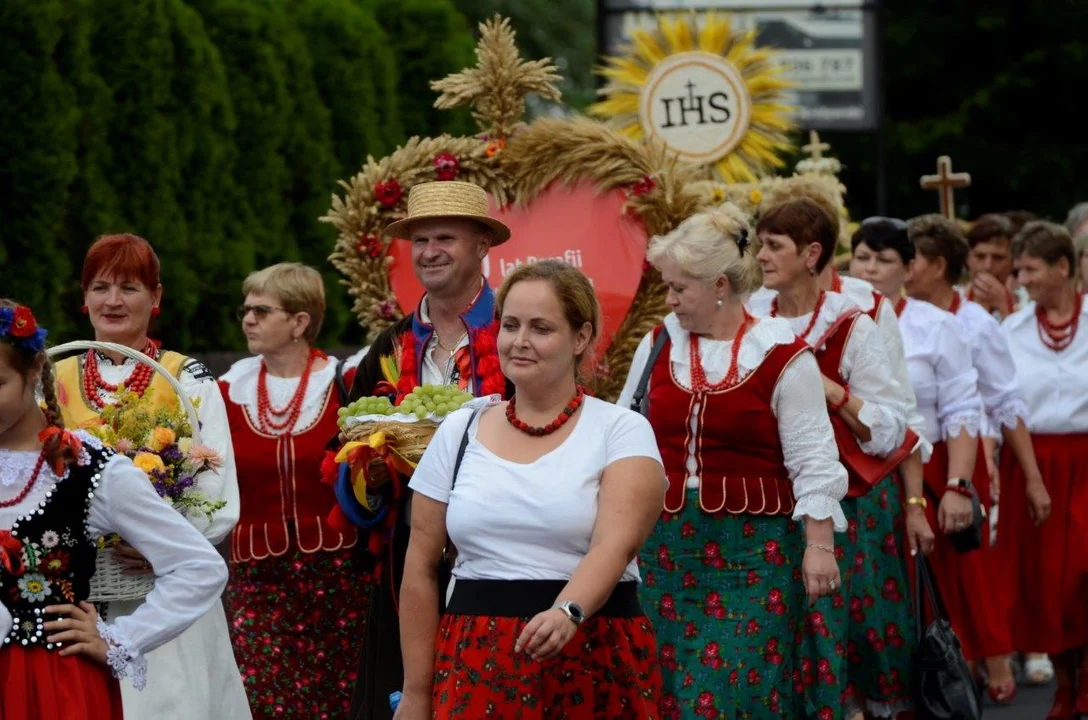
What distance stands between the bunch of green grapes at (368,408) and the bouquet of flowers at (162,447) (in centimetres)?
A: 42

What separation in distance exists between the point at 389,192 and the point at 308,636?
6.05 feet

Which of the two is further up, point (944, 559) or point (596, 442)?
point (596, 442)

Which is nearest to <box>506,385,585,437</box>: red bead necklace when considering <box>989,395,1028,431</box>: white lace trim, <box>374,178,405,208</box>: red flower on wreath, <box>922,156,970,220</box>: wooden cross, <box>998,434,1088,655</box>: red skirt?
<box>374,178,405,208</box>: red flower on wreath

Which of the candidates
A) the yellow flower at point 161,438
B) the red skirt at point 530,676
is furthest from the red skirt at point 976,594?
the red skirt at point 530,676

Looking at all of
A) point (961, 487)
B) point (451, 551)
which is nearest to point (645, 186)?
point (961, 487)

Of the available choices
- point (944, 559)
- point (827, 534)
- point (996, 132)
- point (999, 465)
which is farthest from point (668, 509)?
point (996, 132)

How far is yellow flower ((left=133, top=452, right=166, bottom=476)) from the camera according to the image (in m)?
5.55

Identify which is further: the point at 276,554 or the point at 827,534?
the point at 276,554

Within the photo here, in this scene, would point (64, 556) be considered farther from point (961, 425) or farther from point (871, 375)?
point (961, 425)

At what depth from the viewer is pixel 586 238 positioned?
8.46 meters

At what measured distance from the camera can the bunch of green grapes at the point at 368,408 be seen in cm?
604

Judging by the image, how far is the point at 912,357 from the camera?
29.9 feet

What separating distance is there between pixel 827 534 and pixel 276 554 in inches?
105

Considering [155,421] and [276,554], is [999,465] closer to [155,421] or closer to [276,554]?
[276,554]
